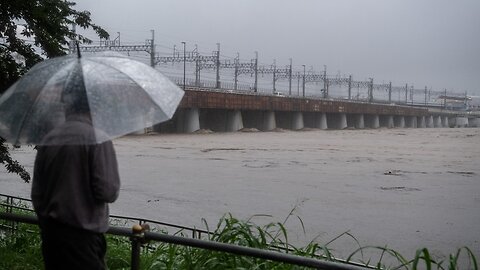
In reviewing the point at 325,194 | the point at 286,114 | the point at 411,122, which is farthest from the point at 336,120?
the point at 325,194

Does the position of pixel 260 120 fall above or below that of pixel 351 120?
below

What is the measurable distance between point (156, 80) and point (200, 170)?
1916 cm

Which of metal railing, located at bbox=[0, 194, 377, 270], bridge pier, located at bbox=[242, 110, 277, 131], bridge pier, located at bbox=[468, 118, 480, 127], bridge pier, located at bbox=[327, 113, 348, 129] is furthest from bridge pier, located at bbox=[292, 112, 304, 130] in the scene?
metal railing, located at bbox=[0, 194, 377, 270]

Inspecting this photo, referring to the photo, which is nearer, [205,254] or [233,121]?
[205,254]

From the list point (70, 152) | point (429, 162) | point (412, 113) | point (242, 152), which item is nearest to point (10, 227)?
point (70, 152)

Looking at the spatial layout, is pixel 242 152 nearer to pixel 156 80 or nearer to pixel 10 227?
Answer: pixel 10 227

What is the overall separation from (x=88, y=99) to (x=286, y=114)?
7129 centimetres

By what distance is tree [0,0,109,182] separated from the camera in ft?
17.9

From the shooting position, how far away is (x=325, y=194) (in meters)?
15.6

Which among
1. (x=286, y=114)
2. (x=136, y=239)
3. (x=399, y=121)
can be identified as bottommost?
(x=136, y=239)

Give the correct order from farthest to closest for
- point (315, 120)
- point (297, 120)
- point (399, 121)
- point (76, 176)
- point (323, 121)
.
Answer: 1. point (399, 121)
2. point (315, 120)
3. point (323, 121)
4. point (297, 120)
5. point (76, 176)

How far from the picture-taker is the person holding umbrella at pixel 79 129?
2771 millimetres

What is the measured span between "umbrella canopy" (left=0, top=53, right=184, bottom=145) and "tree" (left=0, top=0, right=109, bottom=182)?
2.31 metres

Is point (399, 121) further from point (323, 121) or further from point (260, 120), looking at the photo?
point (260, 120)
